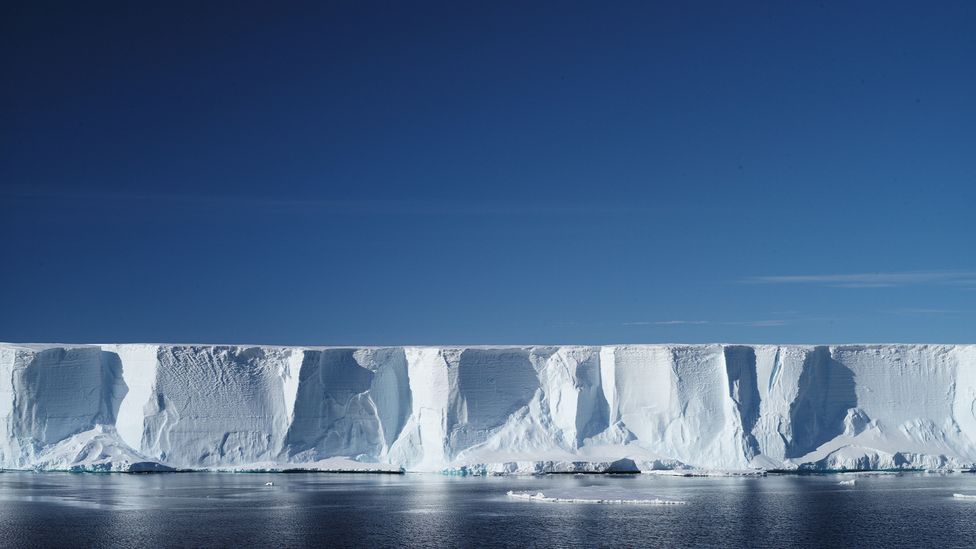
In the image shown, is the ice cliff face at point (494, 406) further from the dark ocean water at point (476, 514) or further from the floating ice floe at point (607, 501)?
the floating ice floe at point (607, 501)

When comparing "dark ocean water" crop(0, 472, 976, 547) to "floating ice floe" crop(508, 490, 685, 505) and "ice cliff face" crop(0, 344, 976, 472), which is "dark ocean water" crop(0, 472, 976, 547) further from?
"ice cliff face" crop(0, 344, 976, 472)

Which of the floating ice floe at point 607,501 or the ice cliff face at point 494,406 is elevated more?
the ice cliff face at point 494,406

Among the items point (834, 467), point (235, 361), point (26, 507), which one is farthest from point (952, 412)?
point (26, 507)

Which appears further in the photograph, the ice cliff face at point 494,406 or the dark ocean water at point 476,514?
the ice cliff face at point 494,406

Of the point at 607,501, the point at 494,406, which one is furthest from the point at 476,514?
the point at 494,406

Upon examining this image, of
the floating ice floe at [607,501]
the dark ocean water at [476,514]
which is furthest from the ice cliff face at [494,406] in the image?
the floating ice floe at [607,501]

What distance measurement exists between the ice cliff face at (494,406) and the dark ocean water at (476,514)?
2556mm

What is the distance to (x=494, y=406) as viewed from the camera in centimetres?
3309

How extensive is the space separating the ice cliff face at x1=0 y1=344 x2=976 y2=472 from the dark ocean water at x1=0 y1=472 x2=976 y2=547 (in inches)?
101

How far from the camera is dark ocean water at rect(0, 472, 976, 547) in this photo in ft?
58.9

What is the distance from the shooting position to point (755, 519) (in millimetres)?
A: 20281

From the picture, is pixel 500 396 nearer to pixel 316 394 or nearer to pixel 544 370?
pixel 544 370

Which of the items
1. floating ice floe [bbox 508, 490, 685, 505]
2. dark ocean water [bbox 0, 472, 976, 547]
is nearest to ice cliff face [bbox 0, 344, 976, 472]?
dark ocean water [bbox 0, 472, 976, 547]

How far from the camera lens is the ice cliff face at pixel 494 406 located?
31.9 metres
